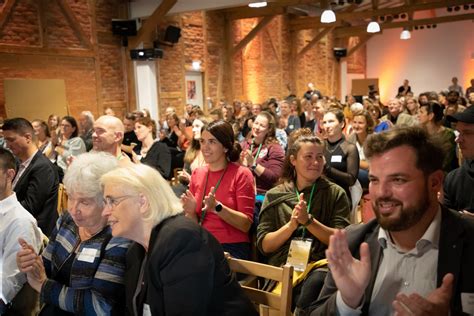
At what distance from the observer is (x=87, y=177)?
1.88m

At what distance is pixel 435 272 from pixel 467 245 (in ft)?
0.43

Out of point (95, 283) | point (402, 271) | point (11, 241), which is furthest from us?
point (11, 241)

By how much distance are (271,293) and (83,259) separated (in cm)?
83

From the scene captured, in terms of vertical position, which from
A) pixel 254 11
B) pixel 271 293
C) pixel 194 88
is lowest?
pixel 271 293

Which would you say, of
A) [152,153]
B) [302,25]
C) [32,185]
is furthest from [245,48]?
[32,185]

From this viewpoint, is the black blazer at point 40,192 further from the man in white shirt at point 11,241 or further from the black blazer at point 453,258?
the black blazer at point 453,258

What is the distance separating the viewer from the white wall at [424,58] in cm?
1789

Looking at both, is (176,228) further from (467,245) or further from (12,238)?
(12,238)

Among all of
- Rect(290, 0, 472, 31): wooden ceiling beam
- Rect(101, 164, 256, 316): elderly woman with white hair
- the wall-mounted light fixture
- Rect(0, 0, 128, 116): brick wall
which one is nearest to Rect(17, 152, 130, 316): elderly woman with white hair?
Rect(101, 164, 256, 316): elderly woman with white hair

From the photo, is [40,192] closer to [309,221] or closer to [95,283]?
[95,283]

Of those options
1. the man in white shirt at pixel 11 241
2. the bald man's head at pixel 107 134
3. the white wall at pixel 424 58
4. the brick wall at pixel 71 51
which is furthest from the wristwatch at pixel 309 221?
the white wall at pixel 424 58

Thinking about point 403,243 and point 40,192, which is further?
point 40,192

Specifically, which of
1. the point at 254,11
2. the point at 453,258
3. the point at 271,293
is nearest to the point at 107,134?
the point at 271,293

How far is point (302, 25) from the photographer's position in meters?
14.8
